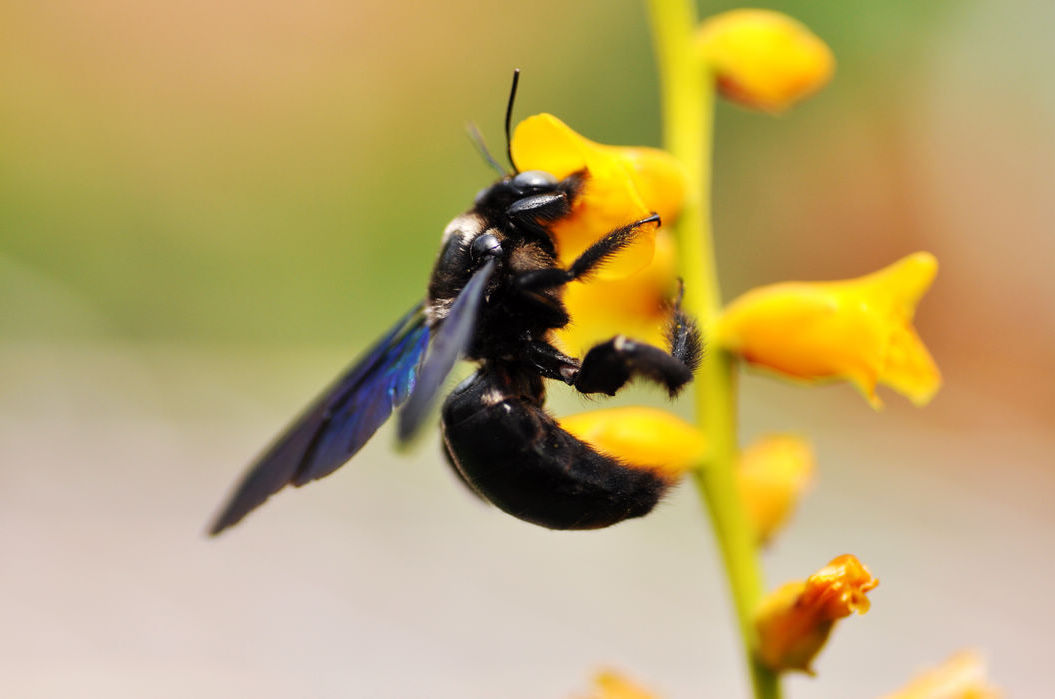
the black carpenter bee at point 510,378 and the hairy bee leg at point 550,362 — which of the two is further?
the hairy bee leg at point 550,362

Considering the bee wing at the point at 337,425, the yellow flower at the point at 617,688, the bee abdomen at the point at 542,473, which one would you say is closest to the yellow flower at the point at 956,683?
the yellow flower at the point at 617,688

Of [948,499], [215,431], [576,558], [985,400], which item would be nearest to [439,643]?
[576,558]

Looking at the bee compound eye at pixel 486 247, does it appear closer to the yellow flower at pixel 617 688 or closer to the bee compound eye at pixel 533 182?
the bee compound eye at pixel 533 182

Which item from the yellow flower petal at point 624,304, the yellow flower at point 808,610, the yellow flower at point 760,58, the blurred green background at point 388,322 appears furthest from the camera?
the blurred green background at point 388,322

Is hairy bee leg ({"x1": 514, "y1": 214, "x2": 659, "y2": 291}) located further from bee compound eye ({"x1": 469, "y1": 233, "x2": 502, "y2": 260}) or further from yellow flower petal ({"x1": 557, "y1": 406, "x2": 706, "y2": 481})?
yellow flower petal ({"x1": 557, "y1": 406, "x2": 706, "y2": 481})

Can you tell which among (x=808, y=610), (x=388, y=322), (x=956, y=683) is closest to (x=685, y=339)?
(x=808, y=610)

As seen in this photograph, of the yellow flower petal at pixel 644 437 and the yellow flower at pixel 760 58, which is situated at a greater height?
the yellow flower at pixel 760 58
